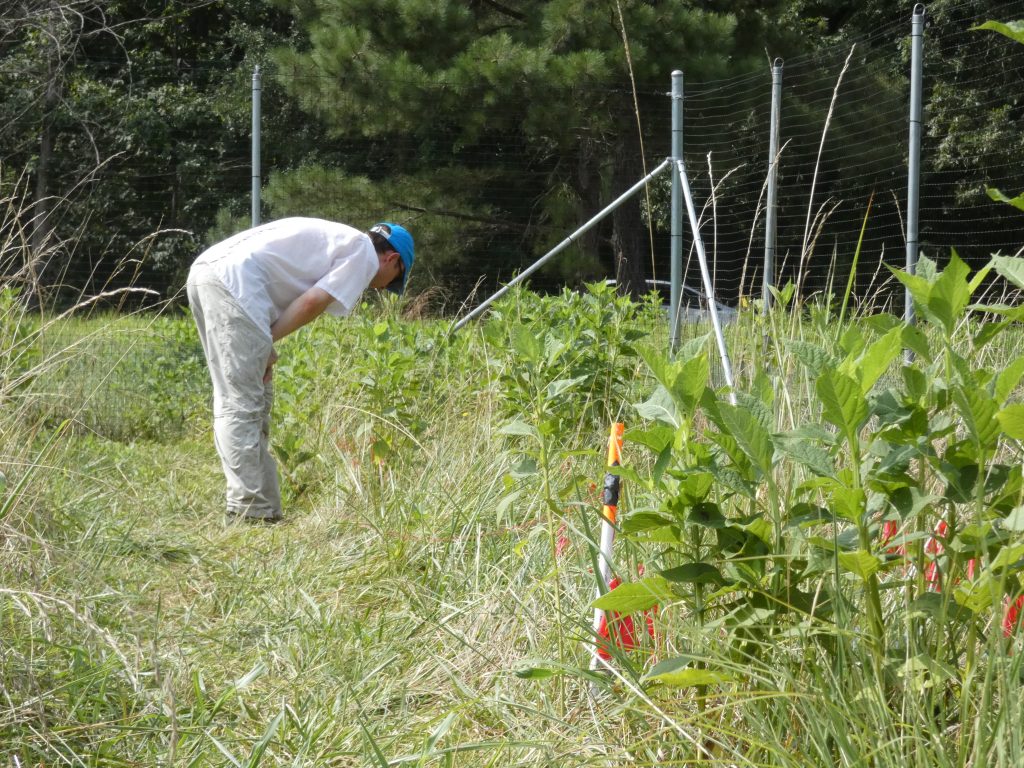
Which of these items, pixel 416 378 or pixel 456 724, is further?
pixel 416 378

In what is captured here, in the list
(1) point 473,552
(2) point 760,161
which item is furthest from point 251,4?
→ (1) point 473,552

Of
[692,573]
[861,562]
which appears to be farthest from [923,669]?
[692,573]

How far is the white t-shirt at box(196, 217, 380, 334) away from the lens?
455cm

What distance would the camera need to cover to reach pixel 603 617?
2213 mm

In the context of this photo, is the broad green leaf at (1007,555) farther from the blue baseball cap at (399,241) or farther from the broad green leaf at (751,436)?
the blue baseball cap at (399,241)

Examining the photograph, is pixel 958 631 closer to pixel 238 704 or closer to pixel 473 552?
pixel 238 704

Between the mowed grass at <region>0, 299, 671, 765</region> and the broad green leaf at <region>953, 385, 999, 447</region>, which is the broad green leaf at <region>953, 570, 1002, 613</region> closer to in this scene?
the broad green leaf at <region>953, 385, 999, 447</region>

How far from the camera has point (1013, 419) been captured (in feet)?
5.05

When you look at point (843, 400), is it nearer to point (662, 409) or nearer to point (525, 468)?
point (662, 409)

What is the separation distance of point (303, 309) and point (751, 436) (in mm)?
3158

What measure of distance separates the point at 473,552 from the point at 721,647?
4.81ft

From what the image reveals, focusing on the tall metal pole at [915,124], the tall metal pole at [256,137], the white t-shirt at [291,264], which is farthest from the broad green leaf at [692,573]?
the tall metal pole at [256,137]

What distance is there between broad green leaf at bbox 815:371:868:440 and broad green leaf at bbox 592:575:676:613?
16.7 inches

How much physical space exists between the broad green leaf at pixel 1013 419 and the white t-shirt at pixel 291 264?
10.7 ft
